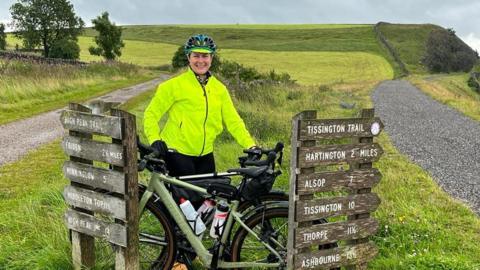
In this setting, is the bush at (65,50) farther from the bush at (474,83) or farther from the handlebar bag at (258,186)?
the handlebar bag at (258,186)

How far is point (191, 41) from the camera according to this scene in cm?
434

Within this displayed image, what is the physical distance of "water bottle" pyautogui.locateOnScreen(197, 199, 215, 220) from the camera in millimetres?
4375

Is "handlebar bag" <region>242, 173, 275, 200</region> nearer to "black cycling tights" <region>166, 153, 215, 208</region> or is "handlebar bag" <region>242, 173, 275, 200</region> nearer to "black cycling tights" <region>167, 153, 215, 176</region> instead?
"black cycling tights" <region>166, 153, 215, 208</region>

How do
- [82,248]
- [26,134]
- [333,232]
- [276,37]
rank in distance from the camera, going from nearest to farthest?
[333,232] < [82,248] < [26,134] < [276,37]

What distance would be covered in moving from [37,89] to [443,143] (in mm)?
14363

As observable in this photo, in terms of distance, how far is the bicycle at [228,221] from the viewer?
4027 mm

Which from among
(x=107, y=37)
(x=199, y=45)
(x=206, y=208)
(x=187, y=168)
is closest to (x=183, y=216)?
(x=206, y=208)

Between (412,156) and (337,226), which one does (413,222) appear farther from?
(412,156)

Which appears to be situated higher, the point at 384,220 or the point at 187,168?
the point at 187,168

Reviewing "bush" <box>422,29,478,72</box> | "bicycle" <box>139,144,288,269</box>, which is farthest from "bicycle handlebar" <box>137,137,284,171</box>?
"bush" <box>422,29,478,72</box>

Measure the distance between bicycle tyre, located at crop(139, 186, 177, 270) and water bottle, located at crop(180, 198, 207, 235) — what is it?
163mm

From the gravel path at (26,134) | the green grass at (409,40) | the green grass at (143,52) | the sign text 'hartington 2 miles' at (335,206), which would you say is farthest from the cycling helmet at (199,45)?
the green grass at (409,40)

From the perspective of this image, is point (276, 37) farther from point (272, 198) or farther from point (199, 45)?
point (272, 198)

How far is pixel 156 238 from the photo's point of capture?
Result: 435cm
